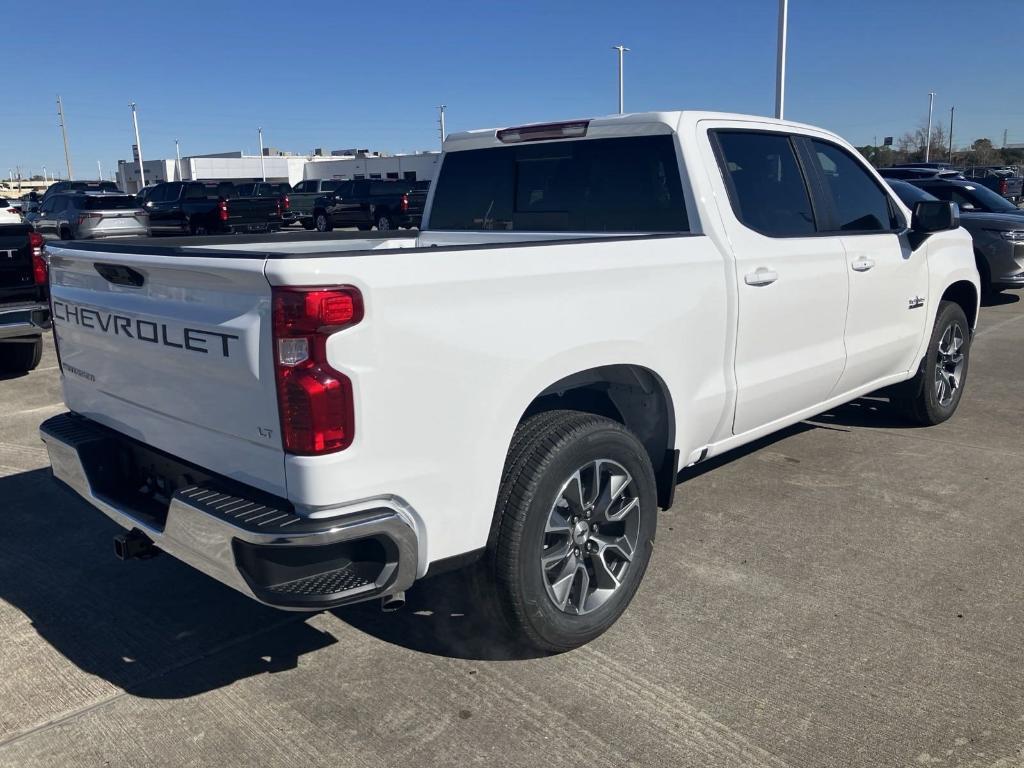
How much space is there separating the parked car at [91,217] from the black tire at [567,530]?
1666 cm

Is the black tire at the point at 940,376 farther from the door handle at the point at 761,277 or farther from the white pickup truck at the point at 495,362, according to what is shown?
the door handle at the point at 761,277

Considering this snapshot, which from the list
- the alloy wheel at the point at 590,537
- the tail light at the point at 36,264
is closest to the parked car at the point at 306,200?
the tail light at the point at 36,264

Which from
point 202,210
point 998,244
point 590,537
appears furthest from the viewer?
point 202,210

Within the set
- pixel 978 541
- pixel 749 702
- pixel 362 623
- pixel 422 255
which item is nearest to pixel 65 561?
pixel 362 623

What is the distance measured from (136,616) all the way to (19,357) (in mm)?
5781

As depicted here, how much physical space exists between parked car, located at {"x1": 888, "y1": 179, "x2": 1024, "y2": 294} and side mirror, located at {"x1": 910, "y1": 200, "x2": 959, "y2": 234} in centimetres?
670

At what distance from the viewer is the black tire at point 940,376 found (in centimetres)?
586

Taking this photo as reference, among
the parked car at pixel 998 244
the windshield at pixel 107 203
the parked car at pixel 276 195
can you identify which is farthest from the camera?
the parked car at pixel 276 195

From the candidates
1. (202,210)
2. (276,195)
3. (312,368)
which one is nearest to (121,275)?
(312,368)

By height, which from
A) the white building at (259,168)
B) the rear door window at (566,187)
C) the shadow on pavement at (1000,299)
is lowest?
the shadow on pavement at (1000,299)

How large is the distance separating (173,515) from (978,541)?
3595mm

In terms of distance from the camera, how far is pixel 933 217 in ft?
16.7

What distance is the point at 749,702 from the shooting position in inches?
118

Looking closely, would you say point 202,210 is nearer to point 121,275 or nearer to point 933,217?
point 933,217
